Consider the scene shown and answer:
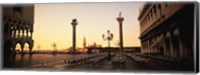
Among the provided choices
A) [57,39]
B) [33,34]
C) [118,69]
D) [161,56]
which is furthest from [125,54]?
[33,34]

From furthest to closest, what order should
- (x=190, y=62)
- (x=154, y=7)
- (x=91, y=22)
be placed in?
(x=91, y=22)
(x=154, y=7)
(x=190, y=62)

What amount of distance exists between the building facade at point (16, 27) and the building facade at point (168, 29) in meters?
1.29

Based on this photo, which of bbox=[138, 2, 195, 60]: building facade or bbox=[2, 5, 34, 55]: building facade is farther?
bbox=[2, 5, 34, 55]: building facade

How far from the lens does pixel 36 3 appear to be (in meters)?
3.41

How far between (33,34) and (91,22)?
Result: 2.31ft

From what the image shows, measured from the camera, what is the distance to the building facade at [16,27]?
Result: 343cm

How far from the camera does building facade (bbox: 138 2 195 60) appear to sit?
9.53 ft

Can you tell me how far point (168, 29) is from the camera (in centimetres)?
306

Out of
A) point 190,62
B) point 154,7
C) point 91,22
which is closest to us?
point 190,62

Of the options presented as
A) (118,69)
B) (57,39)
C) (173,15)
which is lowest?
(118,69)

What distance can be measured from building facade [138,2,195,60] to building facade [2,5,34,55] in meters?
1.29

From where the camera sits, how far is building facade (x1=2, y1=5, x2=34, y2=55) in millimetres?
3434

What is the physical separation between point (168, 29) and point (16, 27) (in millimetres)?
1762

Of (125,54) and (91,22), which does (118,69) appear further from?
(91,22)
